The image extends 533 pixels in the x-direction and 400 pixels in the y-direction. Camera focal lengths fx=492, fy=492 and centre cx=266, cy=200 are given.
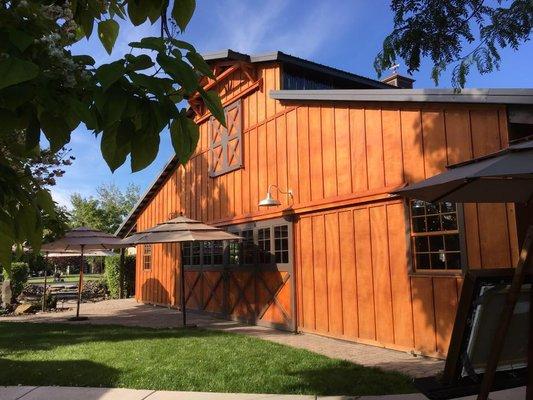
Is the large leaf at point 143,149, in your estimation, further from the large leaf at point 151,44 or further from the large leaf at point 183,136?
the large leaf at point 151,44

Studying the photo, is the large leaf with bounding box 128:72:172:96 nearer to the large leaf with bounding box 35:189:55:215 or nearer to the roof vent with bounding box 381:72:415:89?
the large leaf with bounding box 35:189:55:215

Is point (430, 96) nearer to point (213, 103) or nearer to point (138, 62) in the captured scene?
point (213, 103)

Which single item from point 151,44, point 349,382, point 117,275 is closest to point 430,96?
point 349,382

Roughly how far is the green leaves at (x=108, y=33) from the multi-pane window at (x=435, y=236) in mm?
6309

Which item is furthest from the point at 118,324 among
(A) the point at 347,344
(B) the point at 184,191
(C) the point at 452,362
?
(C) the point at 452,362

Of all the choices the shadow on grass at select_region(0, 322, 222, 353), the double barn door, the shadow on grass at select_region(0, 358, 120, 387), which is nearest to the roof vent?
the double barn door

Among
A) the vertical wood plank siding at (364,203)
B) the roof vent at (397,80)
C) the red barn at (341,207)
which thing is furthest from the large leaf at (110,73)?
the roof vent at (397,80)

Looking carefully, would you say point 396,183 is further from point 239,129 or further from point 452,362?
point 239,129

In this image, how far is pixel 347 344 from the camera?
9031 mm

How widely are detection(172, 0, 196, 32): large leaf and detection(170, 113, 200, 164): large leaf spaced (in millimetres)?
351

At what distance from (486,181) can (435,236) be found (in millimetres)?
3165

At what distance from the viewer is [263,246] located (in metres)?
12.2

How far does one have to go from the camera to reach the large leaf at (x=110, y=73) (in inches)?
44.2

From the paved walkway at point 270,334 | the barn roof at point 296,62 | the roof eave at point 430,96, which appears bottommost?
the paved walkway at point 270,334
